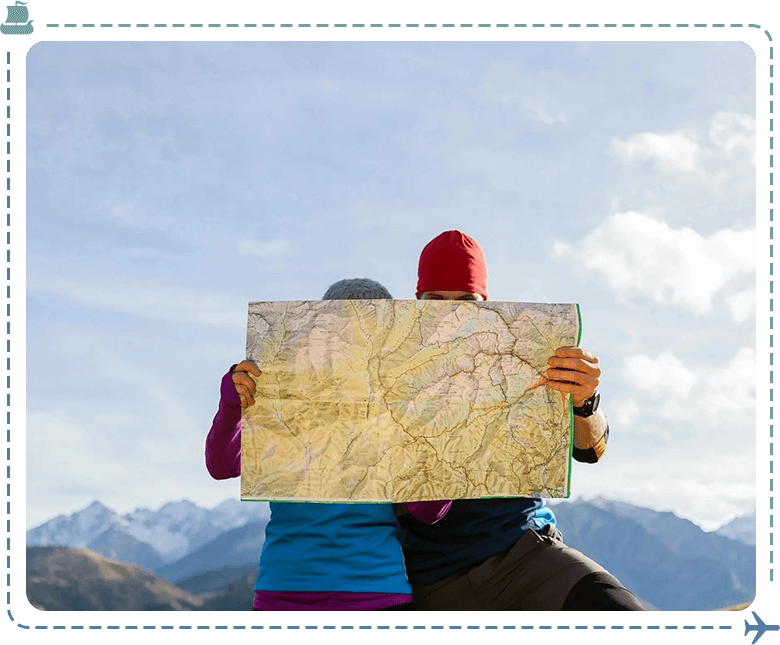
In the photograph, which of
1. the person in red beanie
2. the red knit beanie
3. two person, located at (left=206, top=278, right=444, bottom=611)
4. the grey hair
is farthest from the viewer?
the red knit beanie

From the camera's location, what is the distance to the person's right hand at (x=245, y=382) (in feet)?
9.96

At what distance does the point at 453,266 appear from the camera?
138 inches

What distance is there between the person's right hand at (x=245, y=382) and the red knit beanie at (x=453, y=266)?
2.99 feet

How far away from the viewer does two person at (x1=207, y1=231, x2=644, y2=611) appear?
2.96 m

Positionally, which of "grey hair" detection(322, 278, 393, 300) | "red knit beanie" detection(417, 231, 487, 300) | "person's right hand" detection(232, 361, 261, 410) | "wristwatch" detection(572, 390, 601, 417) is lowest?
"wristwatch" detection(572, 390, 601, 417)

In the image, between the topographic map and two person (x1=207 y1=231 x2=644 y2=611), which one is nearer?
two person (x1=207 y1=231 x2=644 y2=611)

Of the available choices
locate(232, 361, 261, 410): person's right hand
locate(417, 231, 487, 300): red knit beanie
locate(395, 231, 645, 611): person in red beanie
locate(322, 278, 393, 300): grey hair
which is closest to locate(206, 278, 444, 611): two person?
locate(232, 361, 261, 410): person's right hand

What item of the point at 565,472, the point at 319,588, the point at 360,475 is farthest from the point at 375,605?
the point at 565,472

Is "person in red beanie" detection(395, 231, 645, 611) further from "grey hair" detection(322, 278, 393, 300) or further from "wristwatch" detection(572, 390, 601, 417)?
"grey hair" detection(322, 278, 393, 300)

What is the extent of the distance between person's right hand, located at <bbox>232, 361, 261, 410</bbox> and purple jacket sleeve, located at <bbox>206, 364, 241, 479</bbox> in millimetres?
20

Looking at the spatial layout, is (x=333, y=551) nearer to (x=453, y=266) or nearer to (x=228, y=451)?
(x=228, y=451)

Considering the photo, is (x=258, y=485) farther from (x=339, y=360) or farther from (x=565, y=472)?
(x=565, y=472)

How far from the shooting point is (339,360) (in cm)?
309

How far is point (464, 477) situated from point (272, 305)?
103cm
